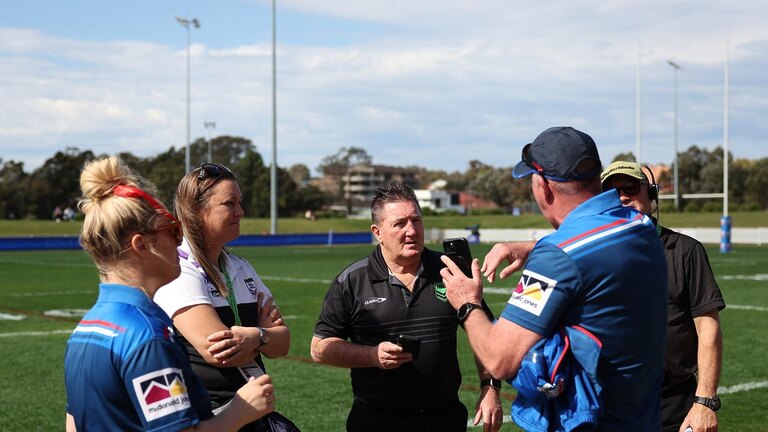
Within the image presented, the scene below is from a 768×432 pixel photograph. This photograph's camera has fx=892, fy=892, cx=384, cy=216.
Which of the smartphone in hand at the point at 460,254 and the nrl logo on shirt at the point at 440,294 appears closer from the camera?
the smartphone in hand at the point at 460,254

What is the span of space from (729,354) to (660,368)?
9226 millimetres

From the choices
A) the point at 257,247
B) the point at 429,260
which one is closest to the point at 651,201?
the point at 429,260

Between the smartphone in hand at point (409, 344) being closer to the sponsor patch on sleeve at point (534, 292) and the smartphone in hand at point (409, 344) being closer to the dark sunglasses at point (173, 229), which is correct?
the sponsor patch on sleeve at point (534, 292)

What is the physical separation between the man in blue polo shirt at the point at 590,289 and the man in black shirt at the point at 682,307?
1421 mm

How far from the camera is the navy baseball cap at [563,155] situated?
3369 millimetres

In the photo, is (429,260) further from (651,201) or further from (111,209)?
(111,209)

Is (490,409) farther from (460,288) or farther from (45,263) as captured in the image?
(45,263)

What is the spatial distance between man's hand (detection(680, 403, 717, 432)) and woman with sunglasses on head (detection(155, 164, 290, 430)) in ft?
7.21

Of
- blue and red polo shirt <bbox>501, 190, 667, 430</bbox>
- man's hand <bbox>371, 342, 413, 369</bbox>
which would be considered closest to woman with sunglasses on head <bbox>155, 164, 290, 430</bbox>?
man's hand <bbox>371, 342, 413, 369</bbox>

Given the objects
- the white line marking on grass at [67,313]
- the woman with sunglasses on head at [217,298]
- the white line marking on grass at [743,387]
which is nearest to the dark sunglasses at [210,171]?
the woman with sunglasses on head at [217,298]

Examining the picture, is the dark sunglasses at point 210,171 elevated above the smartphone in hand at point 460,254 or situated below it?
above

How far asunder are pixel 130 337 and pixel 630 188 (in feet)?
10.1

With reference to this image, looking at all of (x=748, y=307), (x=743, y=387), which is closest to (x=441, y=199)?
(x=748, y=307)

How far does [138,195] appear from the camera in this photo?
2955 millimetres
